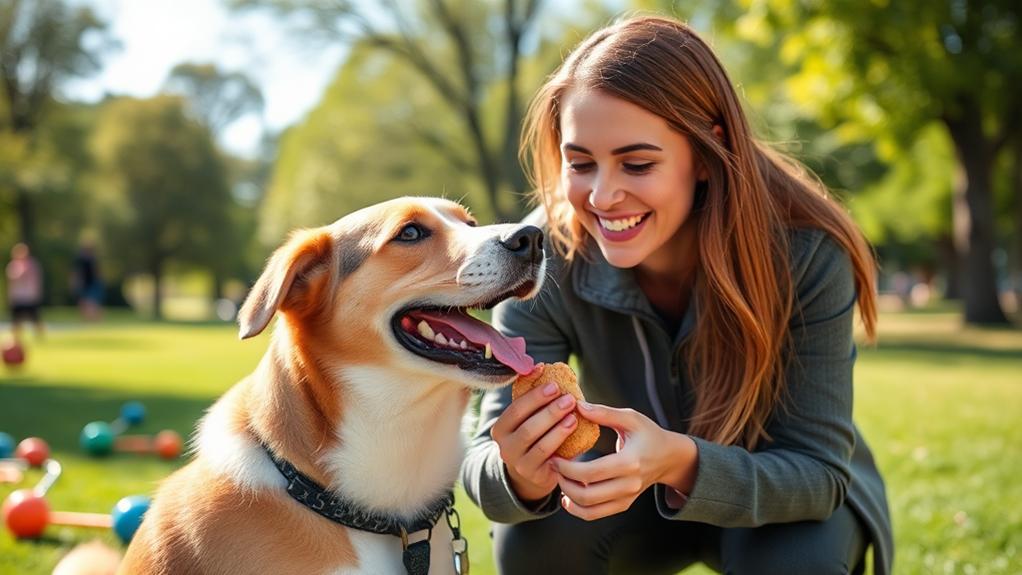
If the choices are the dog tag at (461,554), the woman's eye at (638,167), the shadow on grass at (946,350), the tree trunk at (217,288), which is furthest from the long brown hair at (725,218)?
the tree trunk at (217,288)

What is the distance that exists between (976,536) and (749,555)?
2.14 metres

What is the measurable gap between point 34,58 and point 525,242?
39010mm

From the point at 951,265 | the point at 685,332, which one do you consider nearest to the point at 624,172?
the point at 685,332

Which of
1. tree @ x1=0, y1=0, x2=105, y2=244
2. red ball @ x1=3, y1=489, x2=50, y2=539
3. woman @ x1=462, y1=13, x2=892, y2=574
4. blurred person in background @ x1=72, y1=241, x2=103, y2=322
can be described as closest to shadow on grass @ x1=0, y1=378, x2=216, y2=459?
red ball @ x1=3, y1=489, x2=50, y2=539

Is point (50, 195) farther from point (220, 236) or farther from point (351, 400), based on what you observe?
point (351, 400)

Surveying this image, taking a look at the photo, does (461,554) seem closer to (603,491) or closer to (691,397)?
(603,491)

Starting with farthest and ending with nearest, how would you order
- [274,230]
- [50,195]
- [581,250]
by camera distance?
1. [274,230]
2. [50,195]
3. [581,250]

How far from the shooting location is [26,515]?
174 inches

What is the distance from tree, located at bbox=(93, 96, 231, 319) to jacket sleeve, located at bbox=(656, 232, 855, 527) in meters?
40.3

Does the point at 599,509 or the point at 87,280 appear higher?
the point at 599,509

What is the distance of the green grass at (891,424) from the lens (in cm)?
436

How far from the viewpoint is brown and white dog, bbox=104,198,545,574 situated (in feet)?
8.32

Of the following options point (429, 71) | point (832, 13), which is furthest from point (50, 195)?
point (832, 13)

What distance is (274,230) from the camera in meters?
40.6
